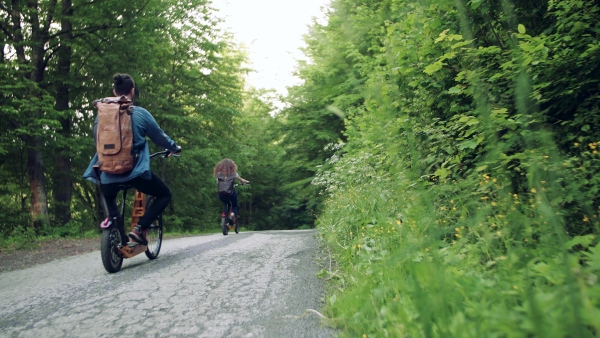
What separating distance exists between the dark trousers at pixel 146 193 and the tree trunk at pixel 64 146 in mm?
9972

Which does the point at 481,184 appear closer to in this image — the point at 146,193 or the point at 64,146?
the point at 146,193

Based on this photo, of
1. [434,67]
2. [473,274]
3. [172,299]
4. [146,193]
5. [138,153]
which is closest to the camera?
[473,274]

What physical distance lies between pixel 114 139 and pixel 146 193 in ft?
2.91

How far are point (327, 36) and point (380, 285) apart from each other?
156 cm

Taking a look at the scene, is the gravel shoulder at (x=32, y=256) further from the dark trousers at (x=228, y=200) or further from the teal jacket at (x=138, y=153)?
the dark trousers at (x=228, y=200)

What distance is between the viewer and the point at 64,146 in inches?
554

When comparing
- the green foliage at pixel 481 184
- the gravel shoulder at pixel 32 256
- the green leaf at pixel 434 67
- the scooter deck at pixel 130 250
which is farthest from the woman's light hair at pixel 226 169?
the green leaf at pixel 434 67

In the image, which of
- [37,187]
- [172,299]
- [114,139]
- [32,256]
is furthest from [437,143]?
[37,187]

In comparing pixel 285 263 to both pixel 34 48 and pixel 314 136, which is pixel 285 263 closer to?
pixel 314 136

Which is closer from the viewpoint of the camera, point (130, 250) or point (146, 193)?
point (130, 250)

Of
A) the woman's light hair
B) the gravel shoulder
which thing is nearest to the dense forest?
the gravel shoulder

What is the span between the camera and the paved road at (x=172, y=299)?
9.45 feet

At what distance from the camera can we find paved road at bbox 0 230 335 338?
288cm

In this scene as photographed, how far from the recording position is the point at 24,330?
298 cm
